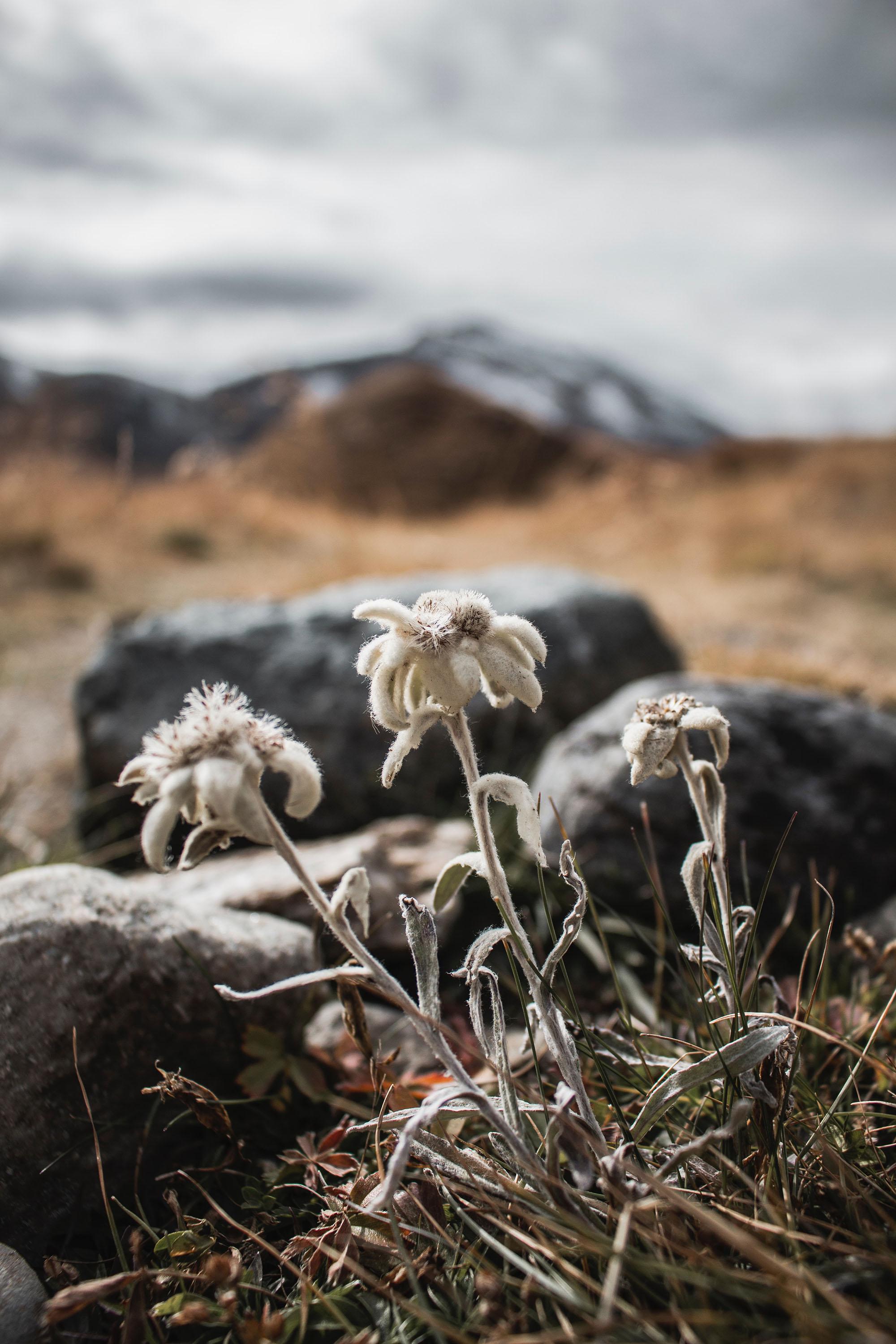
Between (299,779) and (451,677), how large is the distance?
22 centimetres

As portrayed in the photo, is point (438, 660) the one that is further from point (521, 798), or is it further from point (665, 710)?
point (665, 710)

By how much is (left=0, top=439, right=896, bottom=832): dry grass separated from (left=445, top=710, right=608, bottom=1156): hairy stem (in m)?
2.57

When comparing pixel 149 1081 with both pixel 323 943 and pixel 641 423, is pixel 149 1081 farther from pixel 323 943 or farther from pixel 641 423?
pixel 641 423

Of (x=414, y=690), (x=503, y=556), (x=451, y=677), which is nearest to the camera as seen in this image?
(x=451, y=677)

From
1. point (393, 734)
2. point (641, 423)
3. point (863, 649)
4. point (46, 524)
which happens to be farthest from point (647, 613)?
point (641, 423)

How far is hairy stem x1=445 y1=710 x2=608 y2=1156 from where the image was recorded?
1.04 m

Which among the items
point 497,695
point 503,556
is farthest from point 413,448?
point 497,695

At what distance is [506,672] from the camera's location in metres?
1.02

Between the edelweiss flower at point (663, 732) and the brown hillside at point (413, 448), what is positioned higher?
the brown hillside at point (413, 448)

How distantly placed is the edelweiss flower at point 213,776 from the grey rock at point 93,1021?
575 mm

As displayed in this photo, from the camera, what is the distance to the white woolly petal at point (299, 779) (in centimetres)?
96

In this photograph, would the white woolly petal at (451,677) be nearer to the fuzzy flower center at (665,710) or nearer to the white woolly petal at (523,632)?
the white woolly petal at (523,632)

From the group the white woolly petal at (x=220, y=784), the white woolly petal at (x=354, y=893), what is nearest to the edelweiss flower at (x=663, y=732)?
the white woolly petal at (x=354, y=893)

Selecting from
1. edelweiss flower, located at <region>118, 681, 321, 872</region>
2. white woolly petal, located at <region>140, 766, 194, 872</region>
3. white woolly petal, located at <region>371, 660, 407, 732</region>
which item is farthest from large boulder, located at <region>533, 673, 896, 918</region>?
white woolly petal, located at <region>140, 766, 194, 872</region>
